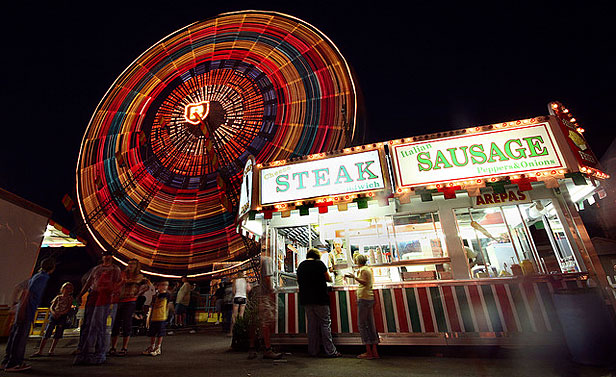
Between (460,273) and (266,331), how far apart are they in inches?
163

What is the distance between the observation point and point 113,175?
15781mm

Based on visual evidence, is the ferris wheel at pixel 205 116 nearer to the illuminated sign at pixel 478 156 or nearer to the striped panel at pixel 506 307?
the illuminated sign at pixel 478 156

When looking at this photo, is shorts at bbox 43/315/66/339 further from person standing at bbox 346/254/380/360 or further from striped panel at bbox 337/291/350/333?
person standing at bbox 346/254/380/360

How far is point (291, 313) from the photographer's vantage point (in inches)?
229

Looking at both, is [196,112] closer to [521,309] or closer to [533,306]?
[521,309]

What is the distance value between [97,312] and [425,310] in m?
5.77

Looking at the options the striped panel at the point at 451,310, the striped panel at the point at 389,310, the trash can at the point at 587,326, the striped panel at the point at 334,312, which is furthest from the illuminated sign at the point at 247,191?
the trash can at the point at 587,326

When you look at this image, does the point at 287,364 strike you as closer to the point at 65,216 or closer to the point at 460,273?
the point at 460,273

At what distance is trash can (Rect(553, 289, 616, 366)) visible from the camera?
3.69 m

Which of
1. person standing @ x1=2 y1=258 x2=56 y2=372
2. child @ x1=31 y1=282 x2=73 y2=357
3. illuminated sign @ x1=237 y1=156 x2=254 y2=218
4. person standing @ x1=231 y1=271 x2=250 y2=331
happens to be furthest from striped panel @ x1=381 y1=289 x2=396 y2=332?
child @ x1=31 y1=282 x2=73 y2=357

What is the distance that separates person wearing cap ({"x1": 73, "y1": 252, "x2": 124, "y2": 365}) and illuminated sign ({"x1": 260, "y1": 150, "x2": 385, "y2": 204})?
3.15 metres

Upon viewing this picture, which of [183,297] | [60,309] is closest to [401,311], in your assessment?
[60,309]

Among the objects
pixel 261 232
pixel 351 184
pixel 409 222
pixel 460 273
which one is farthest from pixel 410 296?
pixel 261 232

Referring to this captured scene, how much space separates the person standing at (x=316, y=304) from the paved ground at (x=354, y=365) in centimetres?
26
